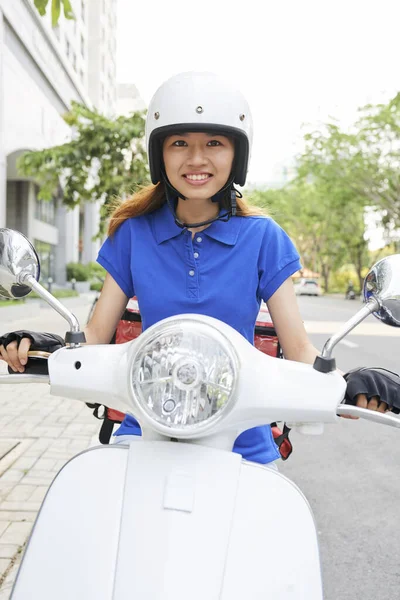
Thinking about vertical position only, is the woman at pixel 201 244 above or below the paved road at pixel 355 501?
above

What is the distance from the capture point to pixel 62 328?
12297 mm

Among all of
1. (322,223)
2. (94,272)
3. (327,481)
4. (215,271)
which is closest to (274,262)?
(215,271)

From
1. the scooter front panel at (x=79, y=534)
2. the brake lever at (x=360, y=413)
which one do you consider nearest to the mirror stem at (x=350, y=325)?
the brake lever at (x=360, y=413)

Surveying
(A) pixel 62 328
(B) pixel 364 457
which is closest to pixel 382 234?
(A) pixel 62 328

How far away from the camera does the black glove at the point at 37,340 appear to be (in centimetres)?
148

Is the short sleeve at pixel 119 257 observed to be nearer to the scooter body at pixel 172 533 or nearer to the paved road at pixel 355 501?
the scooter body at pixel 172 533

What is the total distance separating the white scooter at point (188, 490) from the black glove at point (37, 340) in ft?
0.89

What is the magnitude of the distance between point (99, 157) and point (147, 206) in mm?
10105

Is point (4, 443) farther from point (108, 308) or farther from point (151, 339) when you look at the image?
point (151, 339)

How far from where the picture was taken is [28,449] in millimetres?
4145

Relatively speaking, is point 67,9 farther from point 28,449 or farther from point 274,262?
point 28,449

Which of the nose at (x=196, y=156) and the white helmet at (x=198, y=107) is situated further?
the nose at (x=196, y=156)

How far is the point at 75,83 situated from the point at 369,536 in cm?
2787

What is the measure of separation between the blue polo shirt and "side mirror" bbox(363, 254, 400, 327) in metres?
0.43
